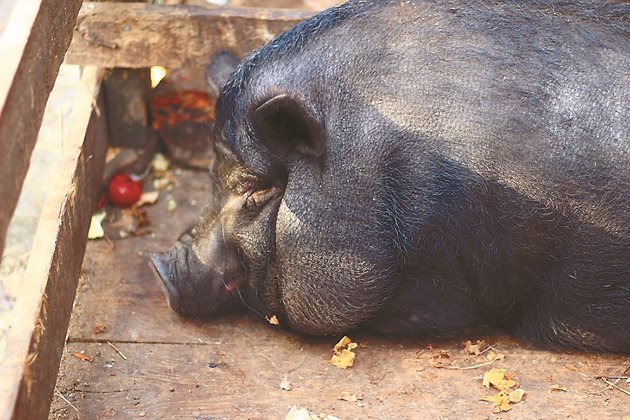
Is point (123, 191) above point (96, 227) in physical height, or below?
above

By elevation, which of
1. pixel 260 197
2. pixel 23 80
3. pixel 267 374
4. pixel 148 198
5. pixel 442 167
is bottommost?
pixel 267 374

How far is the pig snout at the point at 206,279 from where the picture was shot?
3395 millimetres

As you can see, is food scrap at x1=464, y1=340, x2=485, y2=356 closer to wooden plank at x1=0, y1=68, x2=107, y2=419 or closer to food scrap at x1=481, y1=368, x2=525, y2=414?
food scrap at x1=481, y1=368, x2=525, y2=414

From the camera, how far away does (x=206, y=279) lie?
343 centimetres

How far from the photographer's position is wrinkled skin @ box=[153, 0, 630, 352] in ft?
9.63

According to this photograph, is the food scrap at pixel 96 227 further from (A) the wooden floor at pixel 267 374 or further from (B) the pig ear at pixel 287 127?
(B) the pig ear at pixel 287 127

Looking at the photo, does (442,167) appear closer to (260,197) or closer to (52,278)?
Answer: (260,197)

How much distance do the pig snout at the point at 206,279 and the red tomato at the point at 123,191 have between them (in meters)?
0.76

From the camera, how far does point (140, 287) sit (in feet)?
12.0

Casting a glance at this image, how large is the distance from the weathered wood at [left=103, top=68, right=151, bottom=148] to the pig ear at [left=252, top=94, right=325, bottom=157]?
131 centimetres

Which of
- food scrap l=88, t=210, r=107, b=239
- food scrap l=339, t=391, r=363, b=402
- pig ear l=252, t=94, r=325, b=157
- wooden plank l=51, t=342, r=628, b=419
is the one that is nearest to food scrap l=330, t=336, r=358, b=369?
wooden plank l=51, t=342, r=628, b=419

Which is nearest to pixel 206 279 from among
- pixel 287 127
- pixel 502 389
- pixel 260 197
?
pixel 260 197

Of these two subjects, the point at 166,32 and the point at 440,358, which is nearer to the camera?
the point at 440,358

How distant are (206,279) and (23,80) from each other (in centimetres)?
126
